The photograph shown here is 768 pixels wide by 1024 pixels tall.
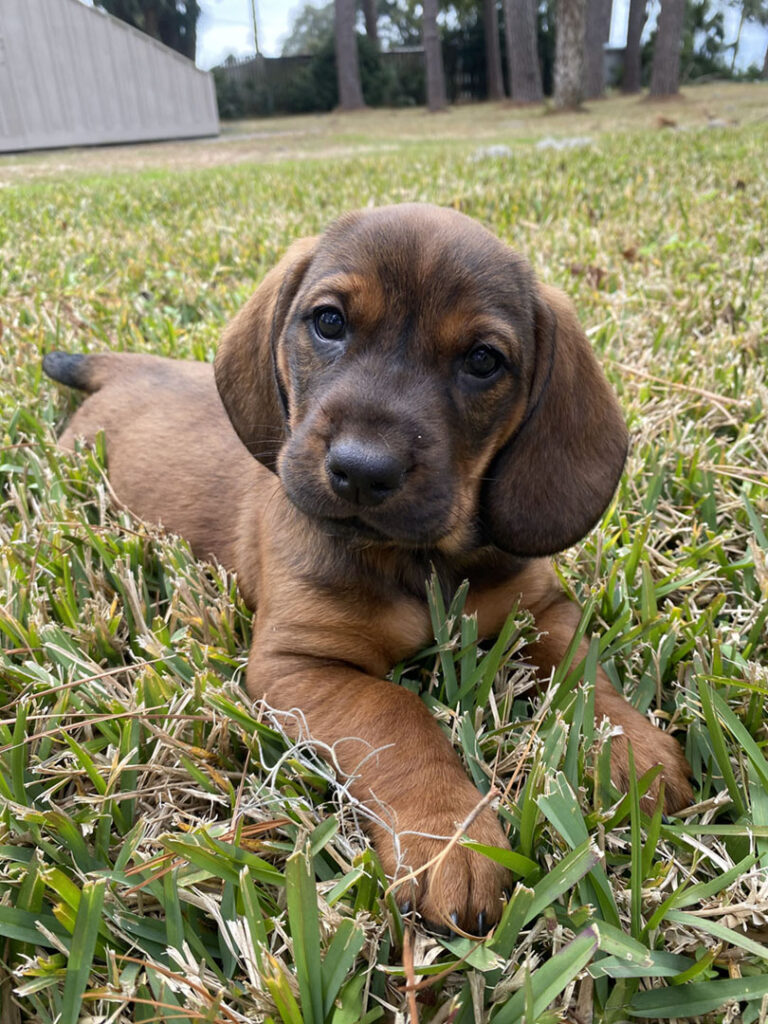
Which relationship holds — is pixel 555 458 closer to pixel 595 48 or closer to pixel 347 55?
pixel 595 48

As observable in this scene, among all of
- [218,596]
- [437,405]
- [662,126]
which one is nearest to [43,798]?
[218,596]

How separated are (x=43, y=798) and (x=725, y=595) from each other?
6.21 feet

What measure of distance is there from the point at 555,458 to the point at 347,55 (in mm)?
33432

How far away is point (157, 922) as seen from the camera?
1524 millimetres

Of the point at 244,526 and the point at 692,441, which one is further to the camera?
the point at 692,441

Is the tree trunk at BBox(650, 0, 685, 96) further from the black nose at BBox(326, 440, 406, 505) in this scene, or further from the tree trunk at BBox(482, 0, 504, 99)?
the black nose at BBox(326, 440, 406, 505)

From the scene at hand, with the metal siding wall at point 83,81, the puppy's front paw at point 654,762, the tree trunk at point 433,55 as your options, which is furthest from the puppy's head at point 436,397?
the tree trunk at point 433,55

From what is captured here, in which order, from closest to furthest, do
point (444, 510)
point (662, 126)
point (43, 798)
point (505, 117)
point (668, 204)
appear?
1. point (43, 798)
2. point (444, 510)
3. point (668, 204)
4. point (662, 126)
5. point (505, 117)

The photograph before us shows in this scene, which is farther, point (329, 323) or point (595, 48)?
point (595, 48)

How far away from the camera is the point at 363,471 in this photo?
185cm

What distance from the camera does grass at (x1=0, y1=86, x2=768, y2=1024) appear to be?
1403 millimetres

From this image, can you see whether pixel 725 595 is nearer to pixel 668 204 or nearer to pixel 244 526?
pixel 244 526

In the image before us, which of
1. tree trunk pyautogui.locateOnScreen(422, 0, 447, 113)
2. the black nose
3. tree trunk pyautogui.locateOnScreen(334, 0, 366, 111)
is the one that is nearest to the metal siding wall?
tree trunk pyautogui.locateOnScreen(334, 0, 366, 111)

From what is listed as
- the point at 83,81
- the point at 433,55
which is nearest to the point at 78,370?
the point at 83,81
